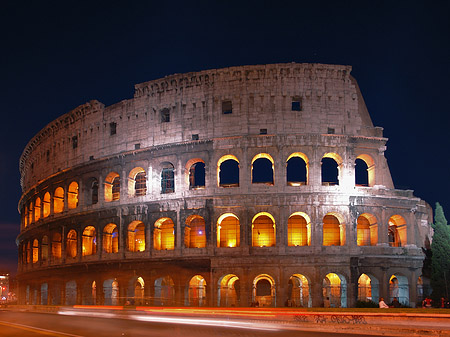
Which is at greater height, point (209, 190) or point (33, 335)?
point (209, 190)

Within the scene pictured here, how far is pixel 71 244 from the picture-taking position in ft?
146

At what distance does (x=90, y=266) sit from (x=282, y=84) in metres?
20.4

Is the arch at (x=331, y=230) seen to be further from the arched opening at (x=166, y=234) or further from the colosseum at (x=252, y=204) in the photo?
the arched opening at (x=166, y=234)

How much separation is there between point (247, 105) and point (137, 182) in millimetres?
11027

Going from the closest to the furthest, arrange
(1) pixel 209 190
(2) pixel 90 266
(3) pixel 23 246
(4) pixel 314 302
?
(4) pixel 314 302 < (1) pixel 209 190 < (2) pixel 90 266 < (3) pixel 23 246

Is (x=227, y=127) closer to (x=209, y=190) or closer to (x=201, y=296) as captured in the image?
(x=209, y=190)

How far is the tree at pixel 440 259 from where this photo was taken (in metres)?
31.5

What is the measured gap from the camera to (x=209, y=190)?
114 ft

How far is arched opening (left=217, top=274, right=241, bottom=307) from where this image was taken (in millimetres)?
34062

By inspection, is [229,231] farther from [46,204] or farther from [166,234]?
[46,204]

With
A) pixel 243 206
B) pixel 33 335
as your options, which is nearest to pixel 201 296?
pixel 243 206

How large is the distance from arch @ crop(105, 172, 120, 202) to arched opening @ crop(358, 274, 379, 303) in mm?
19794

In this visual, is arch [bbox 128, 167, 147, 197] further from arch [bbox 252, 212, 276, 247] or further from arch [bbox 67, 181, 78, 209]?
arch [bbox 252, 212, 276, 247]

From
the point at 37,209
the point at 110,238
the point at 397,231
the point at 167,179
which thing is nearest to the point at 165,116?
the point at 167,179
